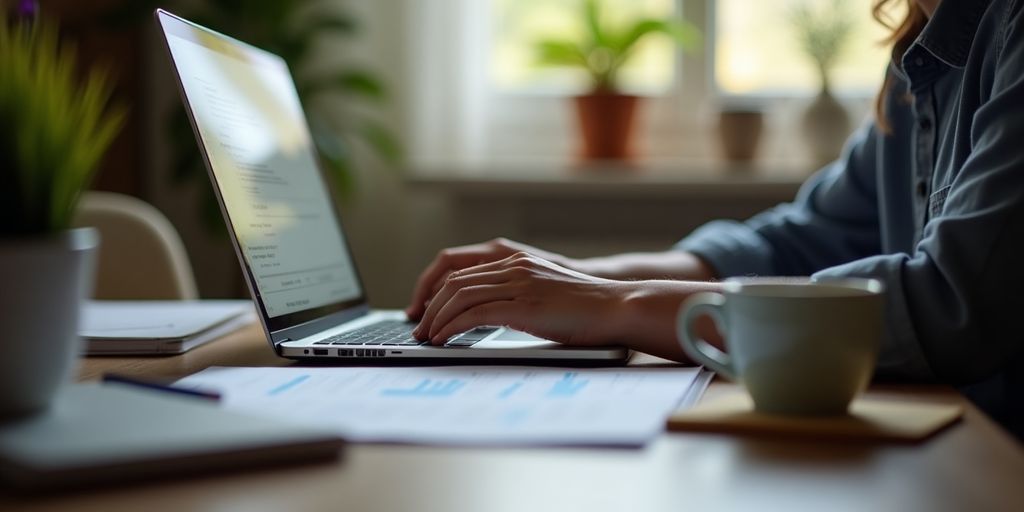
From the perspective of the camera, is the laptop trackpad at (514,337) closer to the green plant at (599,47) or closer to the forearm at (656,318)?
the forearm at (656,318)

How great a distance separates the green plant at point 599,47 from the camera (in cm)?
246

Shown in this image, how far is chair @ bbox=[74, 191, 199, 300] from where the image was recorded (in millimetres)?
1575

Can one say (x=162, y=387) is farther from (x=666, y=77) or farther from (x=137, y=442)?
(x=666, y=77)

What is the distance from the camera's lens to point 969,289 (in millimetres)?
783

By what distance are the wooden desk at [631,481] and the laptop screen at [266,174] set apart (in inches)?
15.5

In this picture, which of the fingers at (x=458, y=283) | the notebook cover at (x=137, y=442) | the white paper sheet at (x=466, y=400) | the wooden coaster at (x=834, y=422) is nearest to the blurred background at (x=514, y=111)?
the fingers at (x=458, y=283)

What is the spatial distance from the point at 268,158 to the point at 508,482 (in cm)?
62

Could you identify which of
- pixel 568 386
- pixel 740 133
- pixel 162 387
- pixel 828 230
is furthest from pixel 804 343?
pixel 740 133

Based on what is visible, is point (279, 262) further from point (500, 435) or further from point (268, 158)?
point (500, 435)

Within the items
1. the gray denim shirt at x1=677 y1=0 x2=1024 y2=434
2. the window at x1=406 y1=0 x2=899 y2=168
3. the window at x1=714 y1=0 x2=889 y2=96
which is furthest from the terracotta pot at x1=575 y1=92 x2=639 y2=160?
the gray denim shirt at x1=677 y1=0 x2=1024 y2=434

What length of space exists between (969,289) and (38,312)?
601mm

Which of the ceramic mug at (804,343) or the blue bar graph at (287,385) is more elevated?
the ceramic mug at (804,343)

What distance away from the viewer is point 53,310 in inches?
22.0

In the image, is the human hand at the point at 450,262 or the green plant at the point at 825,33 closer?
the human hand at the point at 450,262
